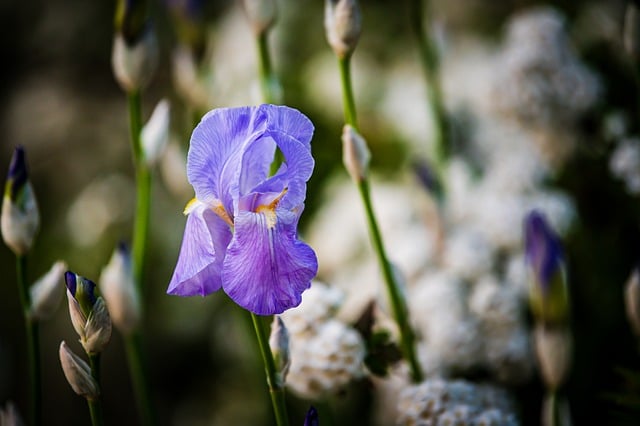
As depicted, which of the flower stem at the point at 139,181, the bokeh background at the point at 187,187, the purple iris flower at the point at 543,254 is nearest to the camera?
the purple iris flower at the point at 543,254

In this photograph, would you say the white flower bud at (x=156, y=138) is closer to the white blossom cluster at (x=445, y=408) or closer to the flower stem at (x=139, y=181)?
the flower stem at (x=139, y=181)

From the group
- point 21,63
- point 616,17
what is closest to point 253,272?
point 616,17

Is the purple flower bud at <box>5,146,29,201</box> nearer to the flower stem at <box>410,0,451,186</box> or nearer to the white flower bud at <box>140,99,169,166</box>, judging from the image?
the white flower bud at <box>140,99,169,166</box>

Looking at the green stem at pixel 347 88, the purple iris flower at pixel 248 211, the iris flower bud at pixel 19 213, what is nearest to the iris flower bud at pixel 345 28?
the green stem at pixel 347 88

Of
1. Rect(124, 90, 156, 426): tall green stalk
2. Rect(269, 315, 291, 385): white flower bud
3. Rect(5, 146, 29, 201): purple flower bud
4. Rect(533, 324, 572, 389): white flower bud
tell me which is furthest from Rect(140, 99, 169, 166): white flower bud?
Rect(533, 324, 572, 389): white flower bud

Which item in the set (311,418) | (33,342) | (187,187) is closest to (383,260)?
(311,418)

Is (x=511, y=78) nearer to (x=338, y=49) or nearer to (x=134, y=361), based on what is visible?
(x=338, y=49)

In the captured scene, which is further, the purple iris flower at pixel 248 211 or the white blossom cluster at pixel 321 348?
the white blossom cluster at pixel 321 348

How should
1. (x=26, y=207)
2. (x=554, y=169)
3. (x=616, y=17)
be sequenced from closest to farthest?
(x=26, y=207) → (x=554, y=169) → (x=616, y=17)
